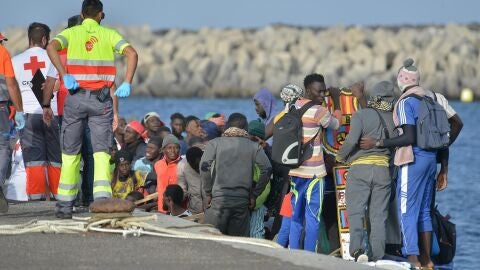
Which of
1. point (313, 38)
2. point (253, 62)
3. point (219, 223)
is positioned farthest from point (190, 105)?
point (219, 223)

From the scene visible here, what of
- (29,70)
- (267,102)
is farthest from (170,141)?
(29,70)

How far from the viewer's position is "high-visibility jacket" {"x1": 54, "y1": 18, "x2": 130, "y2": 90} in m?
13.2

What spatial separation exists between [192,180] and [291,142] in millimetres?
2208

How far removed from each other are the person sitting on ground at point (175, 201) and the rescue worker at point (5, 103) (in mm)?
2074

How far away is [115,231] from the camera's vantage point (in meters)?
12.1

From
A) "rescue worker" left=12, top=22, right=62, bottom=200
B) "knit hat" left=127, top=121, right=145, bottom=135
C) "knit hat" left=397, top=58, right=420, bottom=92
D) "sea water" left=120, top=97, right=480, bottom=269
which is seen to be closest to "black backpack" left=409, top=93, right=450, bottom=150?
"knit hat" left=397, top=58, right=420, bottom=92

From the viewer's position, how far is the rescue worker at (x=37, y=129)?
15.2 metres

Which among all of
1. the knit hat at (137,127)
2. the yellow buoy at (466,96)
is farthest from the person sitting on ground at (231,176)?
the yellow buoy at (466,96)

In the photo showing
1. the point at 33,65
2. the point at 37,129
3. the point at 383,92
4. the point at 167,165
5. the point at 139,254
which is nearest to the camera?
the point at 139,254

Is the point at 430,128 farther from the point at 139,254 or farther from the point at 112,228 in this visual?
the point at 139,254

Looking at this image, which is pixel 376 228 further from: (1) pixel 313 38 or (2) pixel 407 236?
(1) pixel 313 38

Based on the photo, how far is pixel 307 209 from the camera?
46.3 ft

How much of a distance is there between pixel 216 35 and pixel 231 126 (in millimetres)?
71166

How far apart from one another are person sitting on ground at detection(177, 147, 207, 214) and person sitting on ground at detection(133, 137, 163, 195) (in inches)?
55.0
